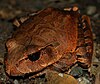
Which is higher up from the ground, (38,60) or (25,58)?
(25,58)

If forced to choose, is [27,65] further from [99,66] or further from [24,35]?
[99,66]

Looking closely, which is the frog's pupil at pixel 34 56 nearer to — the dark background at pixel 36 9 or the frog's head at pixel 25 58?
the frog's head at pixel 25 58

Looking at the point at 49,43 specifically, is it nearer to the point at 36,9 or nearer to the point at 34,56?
the point at 34,56

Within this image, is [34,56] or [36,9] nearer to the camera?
[34,56]

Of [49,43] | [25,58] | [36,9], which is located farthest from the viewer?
[36,9]

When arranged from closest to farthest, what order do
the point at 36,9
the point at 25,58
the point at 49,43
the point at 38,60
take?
the point at 25,58 → the point at 38,60 → the point at 49,43 → the point at 36,9

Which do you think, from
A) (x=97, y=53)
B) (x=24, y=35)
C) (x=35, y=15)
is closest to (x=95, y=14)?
(x=97, y=53)

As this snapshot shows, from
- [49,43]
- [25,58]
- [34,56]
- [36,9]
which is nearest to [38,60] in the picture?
[34,56]

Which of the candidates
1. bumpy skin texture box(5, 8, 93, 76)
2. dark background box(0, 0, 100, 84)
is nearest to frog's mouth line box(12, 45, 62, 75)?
bumpy skin texture box(5, 8, 93, 76)

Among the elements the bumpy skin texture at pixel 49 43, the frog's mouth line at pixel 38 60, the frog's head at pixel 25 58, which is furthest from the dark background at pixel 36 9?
the frog's mouth line at pixel 38 60
